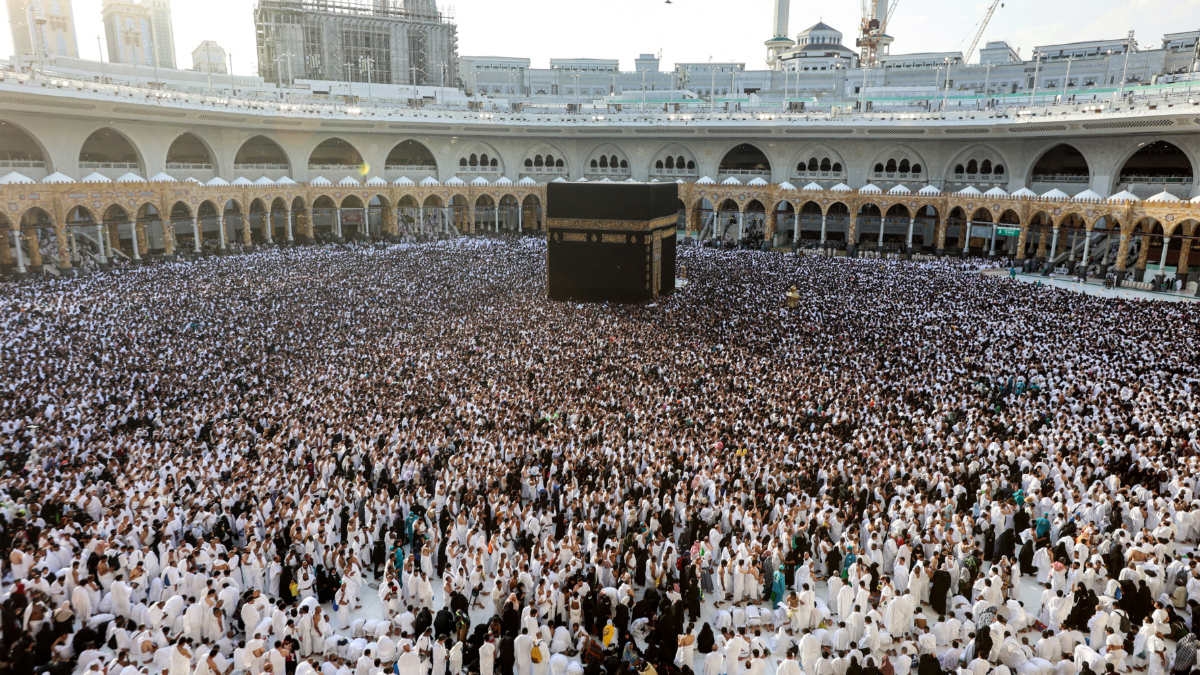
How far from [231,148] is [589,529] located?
37465 millimetres

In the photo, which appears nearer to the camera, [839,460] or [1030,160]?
[839,460]

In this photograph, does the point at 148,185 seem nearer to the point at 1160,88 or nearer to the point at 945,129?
the point at 945,129

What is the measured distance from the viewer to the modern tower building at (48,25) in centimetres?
4628

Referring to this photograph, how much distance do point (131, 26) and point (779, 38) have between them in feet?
187

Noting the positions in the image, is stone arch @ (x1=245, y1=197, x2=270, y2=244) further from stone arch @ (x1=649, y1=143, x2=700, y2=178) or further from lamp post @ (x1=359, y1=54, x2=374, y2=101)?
stone arch @ (x1=649, y1=143, x2=700, y2=178)

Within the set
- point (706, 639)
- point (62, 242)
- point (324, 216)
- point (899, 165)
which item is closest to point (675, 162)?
point (899, 165)

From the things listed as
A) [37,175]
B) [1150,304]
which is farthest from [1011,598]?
[37,175]

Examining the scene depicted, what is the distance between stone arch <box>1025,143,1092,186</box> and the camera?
36.2 m

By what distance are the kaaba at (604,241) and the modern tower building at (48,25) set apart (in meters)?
38.5

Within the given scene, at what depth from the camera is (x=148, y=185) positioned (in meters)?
30.1

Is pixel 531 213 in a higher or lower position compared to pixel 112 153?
lower

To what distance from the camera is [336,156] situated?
44.8 meters

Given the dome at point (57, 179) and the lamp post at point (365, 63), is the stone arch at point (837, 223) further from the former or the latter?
the dome at point (57, 179)

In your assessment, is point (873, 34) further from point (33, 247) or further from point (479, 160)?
point (33, 247)
